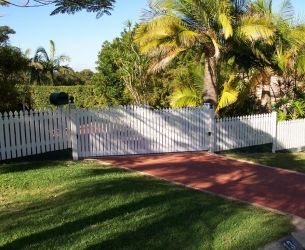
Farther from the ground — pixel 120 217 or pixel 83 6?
pixel 83 6

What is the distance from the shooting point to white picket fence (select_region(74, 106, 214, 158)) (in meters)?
11.7

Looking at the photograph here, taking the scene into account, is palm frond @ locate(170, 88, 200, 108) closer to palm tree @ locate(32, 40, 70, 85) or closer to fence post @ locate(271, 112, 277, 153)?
fence post @ locate(271, 112, 277, 153)

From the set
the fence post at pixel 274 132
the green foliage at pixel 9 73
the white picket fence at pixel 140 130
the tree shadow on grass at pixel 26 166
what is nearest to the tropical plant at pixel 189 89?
→ the white picket fence at pixel 140 130

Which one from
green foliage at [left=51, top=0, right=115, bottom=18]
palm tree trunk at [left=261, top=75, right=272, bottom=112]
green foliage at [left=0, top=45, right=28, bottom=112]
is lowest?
palm tree trunk at [left=261, top=75, right=272, bottom=112]

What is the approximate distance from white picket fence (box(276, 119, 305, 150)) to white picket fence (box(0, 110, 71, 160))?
7249 mm

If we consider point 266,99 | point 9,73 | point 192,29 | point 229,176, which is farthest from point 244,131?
point 9,73

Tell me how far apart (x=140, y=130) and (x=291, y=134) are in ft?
19.5

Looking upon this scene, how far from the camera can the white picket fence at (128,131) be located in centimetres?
1114

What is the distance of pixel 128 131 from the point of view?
12.3m

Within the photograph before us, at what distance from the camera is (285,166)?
39.5 feet

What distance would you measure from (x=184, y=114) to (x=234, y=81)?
3221 mm

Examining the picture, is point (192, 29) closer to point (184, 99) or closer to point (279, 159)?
point (184, 99)

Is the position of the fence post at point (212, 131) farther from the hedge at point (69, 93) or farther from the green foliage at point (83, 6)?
the hedge at point (69, 93)

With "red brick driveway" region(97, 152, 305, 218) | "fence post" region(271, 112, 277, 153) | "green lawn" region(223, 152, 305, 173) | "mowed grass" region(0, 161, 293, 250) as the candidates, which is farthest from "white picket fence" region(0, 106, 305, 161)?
"mowed grass" region(0, 161, 293, 250)
